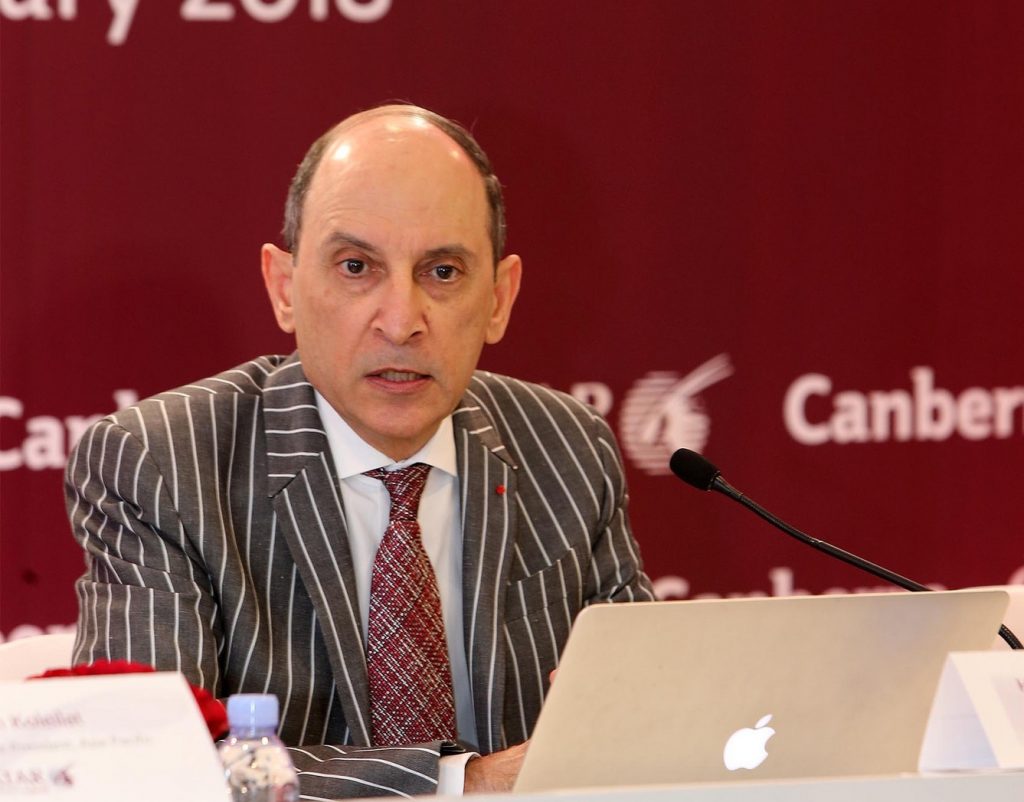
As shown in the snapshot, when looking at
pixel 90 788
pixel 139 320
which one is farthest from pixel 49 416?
pixel 90 788

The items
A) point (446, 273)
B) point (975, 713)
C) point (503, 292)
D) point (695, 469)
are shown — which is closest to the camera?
point (975, 713)

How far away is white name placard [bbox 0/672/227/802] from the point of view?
3.79ft

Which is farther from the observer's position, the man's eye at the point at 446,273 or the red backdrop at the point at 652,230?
the red backdrop at the point at 652,230

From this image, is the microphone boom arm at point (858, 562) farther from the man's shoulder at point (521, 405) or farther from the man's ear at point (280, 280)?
the man's ear at point (280, 280)

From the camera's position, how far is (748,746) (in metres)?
1.37

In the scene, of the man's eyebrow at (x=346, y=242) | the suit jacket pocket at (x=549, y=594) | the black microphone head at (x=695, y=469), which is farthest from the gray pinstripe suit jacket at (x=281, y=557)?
the black microphone head at (x=695, y=469)

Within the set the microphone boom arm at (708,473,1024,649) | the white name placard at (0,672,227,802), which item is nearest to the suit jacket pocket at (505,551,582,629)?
the microphone boom arm at (708,473,1024,649)

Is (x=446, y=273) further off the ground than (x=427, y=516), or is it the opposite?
(x=446, y=273)

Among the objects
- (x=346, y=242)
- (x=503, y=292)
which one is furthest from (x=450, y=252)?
(x=503, y=292)

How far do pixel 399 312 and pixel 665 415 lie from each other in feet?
3.90

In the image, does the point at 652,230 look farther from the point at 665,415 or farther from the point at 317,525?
the point at 317,525

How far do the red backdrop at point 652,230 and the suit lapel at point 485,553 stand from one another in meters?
0.75

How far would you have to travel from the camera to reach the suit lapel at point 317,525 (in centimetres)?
209

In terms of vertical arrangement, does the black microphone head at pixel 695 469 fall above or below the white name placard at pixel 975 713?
above
